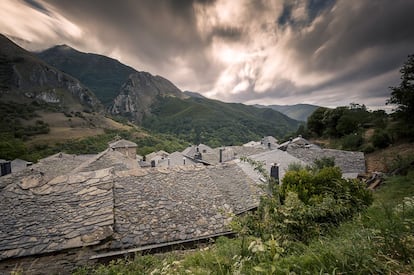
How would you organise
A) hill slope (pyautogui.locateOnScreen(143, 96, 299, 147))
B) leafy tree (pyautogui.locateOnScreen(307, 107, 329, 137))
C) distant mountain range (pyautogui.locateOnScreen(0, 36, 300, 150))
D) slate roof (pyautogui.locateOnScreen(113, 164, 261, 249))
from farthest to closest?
1. hill slope (pyautogui.locateOnScreen(143, 96, 299, 147))
2. distant mountain range (pyautogui.locateOnScreen(0, 36, 300, 150))
3. leafy tree (pyautogui.locateOnScreen(307, 107, 329, 137))
4. slate roof (pyautogui.locateOnScreen(113, 164, 261, 249))

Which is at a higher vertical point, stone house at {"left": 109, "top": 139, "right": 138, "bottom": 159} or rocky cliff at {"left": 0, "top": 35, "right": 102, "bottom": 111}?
rocky cliff at {"left": 0, "top": 35, "right": 102, "bottom": 111}

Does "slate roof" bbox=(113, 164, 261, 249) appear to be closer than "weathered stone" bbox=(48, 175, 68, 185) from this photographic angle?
Yes

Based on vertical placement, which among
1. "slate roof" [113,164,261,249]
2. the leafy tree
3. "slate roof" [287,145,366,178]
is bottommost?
"slate roof" [287,145,366,178]

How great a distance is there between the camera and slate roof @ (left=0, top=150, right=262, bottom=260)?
13.3ft

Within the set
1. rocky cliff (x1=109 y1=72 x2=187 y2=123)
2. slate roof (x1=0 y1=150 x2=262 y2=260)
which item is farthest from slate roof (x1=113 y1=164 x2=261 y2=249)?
rocky cliff (x1=109 y1=72 x2=187 y2=123)

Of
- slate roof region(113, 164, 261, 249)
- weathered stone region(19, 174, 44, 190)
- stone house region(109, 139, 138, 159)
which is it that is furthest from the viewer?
stone house region(109, 139, 138, 159)

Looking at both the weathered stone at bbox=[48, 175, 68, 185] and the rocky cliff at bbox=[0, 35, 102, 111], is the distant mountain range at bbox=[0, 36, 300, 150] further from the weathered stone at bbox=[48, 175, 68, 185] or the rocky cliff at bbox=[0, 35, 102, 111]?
the weathered stone at bbox=[48, 175, 68, 185]

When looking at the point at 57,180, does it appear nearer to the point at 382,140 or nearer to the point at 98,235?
the point at 98,235

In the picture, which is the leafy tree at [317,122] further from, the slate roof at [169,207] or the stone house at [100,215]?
the stone house at [100,215]

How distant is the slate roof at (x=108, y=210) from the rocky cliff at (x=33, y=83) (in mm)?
113023

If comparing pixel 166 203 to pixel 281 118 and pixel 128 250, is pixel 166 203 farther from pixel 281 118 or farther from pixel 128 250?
pixel 281 118

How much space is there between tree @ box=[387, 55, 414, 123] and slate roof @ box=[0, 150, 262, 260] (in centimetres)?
2085

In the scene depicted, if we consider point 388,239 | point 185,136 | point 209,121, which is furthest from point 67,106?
point 388,239

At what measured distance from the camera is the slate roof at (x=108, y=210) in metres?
4.04
